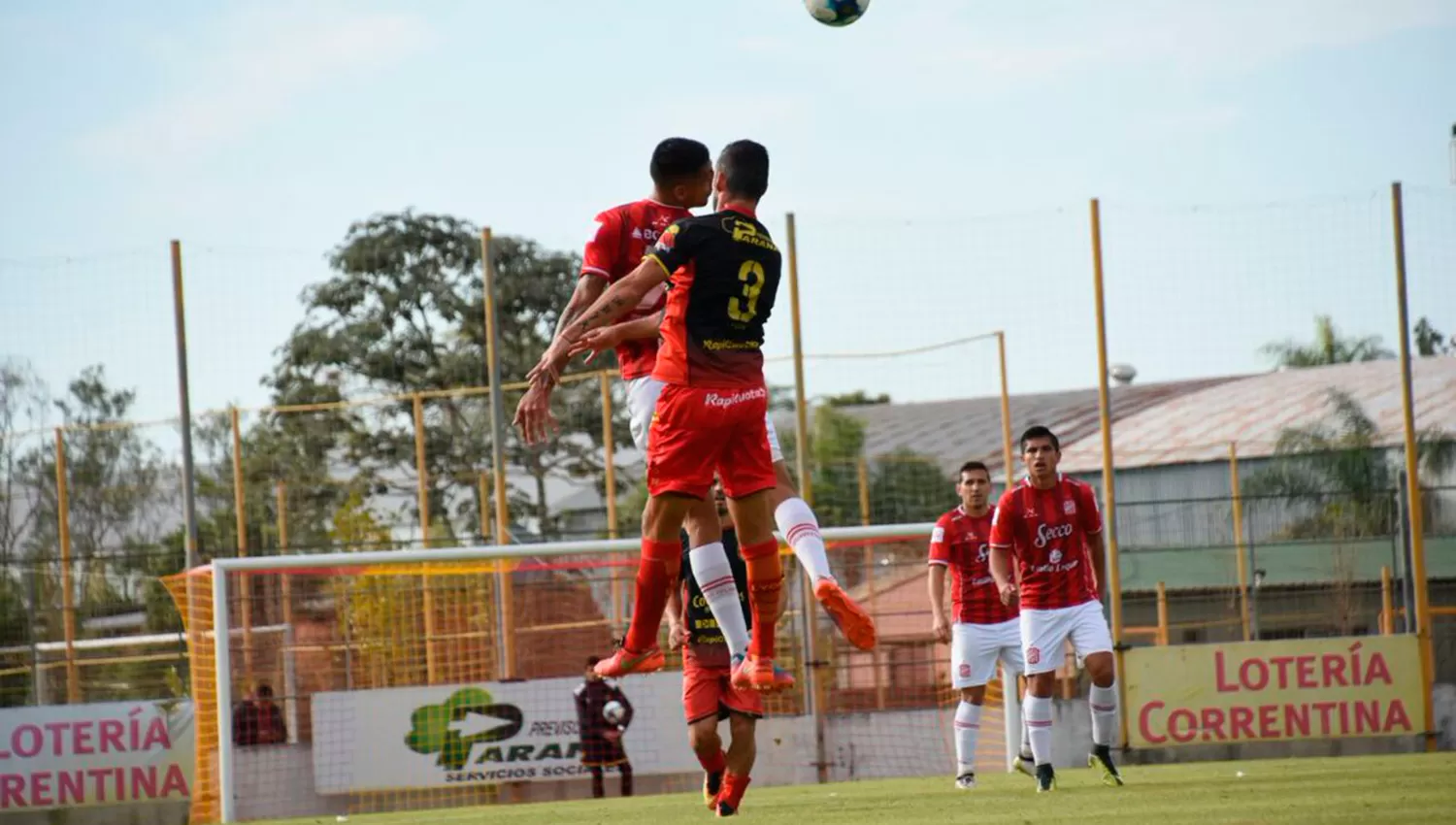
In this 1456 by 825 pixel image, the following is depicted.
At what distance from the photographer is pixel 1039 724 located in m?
11.8

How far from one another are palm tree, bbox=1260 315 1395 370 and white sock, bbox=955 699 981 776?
613 cm

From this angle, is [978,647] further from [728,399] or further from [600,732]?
[728,399]

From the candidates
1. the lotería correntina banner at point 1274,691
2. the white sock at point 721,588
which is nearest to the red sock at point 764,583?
the white sock at point 721,588

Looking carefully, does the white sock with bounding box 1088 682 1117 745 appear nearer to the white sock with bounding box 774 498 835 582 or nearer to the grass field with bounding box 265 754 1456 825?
the grass field with bounding box 265 754 1456 825

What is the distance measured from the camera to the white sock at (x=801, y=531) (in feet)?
26.1

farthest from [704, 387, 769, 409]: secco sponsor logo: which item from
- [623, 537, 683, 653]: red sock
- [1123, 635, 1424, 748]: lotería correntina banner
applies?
[1123, 635, 1424, 748]: lotería correntina banner

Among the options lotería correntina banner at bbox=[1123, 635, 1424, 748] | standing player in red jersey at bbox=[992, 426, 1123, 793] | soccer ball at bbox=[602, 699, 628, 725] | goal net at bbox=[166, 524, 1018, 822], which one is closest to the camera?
standing player in red jersey at bbox=[992, 426, 1123, 793]

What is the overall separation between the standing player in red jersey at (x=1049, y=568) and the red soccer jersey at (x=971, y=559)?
139 cm

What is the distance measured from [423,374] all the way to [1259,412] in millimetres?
11989

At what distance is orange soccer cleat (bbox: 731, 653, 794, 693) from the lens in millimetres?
7590

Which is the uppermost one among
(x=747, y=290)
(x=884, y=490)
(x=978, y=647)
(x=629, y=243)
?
(x=629, y=243)

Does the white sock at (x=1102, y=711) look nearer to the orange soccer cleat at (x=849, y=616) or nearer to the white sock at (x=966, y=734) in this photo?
the white sock at (x=966, y=734)

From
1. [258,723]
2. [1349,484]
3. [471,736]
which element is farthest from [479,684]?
[1349,484]

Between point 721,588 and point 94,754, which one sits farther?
point 94,754
